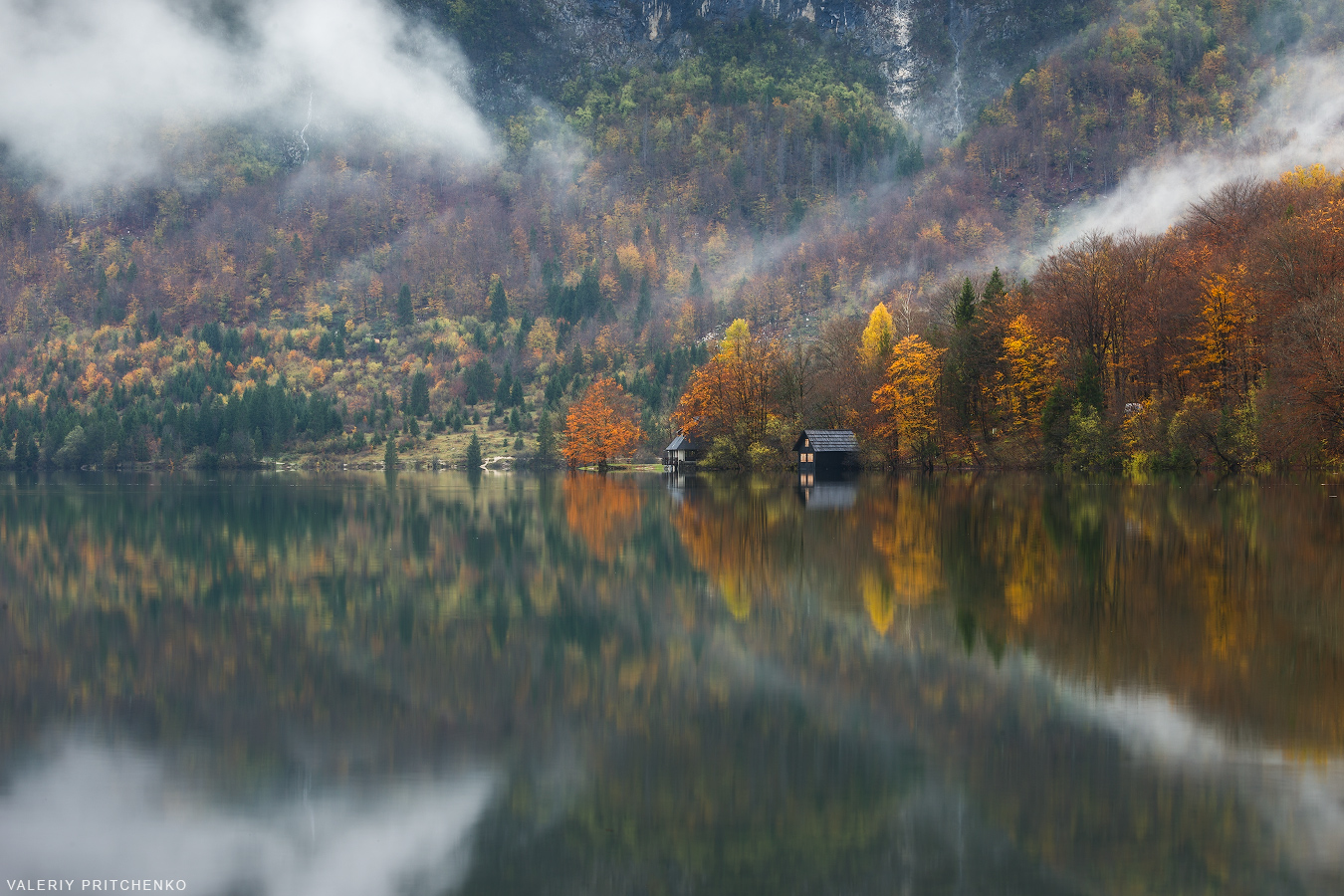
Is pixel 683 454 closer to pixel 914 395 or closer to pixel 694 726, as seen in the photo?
pixel 914 395

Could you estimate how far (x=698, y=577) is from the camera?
77.2 feet

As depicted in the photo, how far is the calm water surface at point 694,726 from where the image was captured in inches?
345

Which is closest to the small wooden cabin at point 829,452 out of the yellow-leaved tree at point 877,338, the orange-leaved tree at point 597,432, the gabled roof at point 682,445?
the yellow-leaved tree at point 877,338

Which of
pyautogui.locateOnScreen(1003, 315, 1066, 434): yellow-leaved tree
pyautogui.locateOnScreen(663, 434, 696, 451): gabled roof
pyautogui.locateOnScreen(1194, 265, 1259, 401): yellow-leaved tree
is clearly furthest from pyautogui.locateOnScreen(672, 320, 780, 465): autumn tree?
pyautogui.locateOnScreen(1194, 265, 1259, 401): yellow-leaved tree

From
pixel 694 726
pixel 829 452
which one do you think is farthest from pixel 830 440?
pixel 694 726

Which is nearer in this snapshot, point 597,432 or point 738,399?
→ point 738,399

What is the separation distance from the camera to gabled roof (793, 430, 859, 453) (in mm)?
86312

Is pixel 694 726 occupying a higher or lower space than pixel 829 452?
lower

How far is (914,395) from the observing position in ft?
269

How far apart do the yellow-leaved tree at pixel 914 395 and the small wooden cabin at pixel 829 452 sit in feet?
13.4

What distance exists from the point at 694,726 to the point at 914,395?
7271cm

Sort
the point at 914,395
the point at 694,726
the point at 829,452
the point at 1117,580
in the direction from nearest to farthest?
the point at 694,726 → the point at 1117,580 → the point at 914,395 → the point at 829,452

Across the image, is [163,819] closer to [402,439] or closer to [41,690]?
[41,690]

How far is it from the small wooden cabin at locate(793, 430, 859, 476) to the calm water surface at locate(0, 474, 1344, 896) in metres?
60.3
